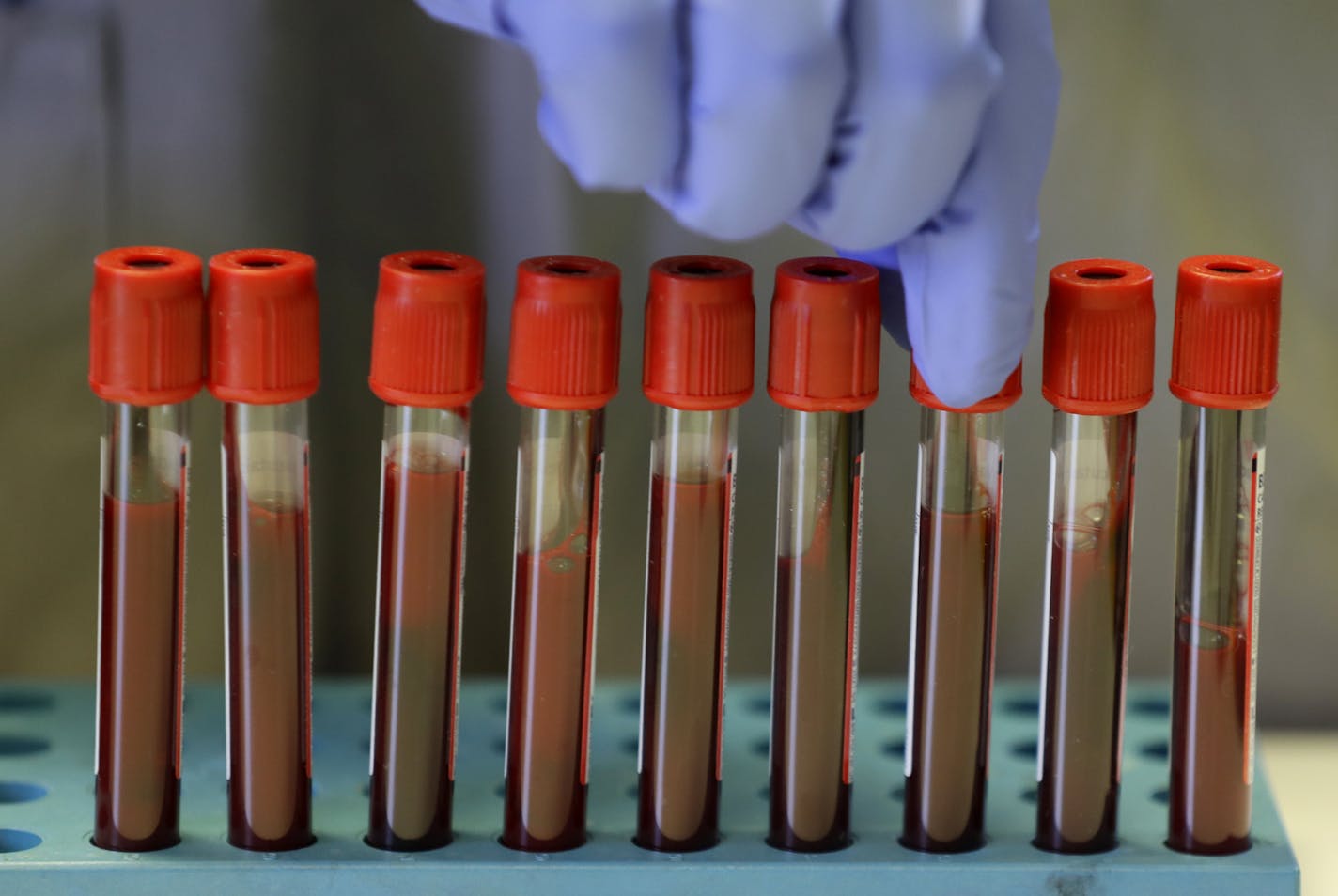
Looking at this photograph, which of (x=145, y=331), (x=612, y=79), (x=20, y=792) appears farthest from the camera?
(x=20, y=792)

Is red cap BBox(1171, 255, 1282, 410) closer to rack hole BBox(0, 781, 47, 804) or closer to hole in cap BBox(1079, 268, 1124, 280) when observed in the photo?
hole in cap BBox(1079, 268, 1124, 280)

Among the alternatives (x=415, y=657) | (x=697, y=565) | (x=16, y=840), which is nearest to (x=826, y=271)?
(x=697, y=565)

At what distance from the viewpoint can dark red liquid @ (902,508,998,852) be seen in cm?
78

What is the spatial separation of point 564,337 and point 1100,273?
0.23 m

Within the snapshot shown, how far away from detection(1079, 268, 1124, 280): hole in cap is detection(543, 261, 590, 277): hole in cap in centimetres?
21

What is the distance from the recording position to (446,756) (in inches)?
31.1

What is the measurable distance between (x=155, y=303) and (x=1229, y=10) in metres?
0.54

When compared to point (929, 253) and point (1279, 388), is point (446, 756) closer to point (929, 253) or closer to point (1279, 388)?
point (929, 253)

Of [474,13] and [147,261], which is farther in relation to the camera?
[147,261]

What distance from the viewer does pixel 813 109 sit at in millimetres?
581

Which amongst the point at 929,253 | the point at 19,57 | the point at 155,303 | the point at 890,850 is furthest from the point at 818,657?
the point at 19,57

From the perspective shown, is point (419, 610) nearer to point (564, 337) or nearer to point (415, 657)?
point (415, 657)

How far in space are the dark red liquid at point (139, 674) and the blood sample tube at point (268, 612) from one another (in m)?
0.02

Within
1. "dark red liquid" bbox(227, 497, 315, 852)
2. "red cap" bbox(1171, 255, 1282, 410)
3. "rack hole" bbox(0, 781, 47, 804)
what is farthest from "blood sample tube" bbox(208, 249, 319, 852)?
"red cap" bbox(1171, 255, 1282, 410)
